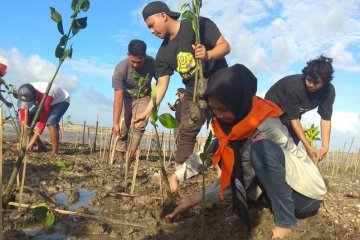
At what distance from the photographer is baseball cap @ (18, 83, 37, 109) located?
17.8 feet

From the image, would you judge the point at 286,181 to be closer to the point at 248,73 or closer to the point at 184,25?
the point at 248,73

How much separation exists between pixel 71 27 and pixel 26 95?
10.2ft

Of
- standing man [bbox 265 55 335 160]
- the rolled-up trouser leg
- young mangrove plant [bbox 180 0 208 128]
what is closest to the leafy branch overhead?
young mangrove plant [bbox 180 0 208 128]

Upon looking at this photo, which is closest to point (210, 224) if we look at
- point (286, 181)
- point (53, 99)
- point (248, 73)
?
point (286, 181)

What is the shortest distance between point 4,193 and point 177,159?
4.90ft

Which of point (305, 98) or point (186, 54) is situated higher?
point (186, 54)

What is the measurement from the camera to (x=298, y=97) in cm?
392

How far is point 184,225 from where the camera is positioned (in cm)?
267

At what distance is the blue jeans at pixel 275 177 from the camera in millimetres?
2334

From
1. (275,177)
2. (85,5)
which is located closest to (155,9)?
(85,5)

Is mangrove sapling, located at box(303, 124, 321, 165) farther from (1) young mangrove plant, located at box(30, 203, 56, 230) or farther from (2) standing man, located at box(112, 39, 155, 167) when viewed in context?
(1) young mangrove plant, located at box(30, 203, 56, 230)

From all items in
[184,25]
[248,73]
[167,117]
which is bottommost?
[167,117]

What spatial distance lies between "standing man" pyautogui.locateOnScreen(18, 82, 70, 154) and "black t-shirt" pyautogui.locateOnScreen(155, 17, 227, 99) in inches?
105

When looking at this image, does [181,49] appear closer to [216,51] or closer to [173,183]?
[216,51]
